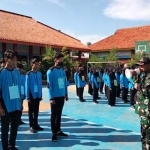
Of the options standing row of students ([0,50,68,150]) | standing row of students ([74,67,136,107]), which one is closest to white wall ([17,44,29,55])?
standing row of students ([74,67,136,107])

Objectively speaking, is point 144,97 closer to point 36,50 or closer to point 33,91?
point 33,91

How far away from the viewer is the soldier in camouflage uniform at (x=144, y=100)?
3416 mm

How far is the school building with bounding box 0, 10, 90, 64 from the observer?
22609mm

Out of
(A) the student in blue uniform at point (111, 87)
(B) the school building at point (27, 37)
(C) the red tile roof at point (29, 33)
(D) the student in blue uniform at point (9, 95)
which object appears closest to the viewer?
(D) the student in blue uniform at point (9, 95)

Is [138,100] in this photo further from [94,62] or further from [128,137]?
[94,62]

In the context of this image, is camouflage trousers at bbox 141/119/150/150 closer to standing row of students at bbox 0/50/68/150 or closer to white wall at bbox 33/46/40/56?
standing row of students at bbox 0/50/68/150

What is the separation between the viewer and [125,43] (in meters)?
35.9

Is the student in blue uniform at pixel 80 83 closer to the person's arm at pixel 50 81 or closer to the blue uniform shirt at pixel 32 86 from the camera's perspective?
the blue uniform shirt at pixel 32 86

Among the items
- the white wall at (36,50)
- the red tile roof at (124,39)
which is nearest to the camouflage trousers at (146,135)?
the white wall at (36,50)

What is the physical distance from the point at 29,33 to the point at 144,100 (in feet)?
75.5

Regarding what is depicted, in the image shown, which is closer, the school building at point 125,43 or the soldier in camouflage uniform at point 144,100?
the soldier in camouflage uniform at point 144,100

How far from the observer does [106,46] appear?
37.3 m

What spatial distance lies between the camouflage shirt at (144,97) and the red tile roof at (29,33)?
18724mm

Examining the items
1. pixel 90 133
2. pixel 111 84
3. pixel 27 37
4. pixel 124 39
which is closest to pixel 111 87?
pixel 111 84
